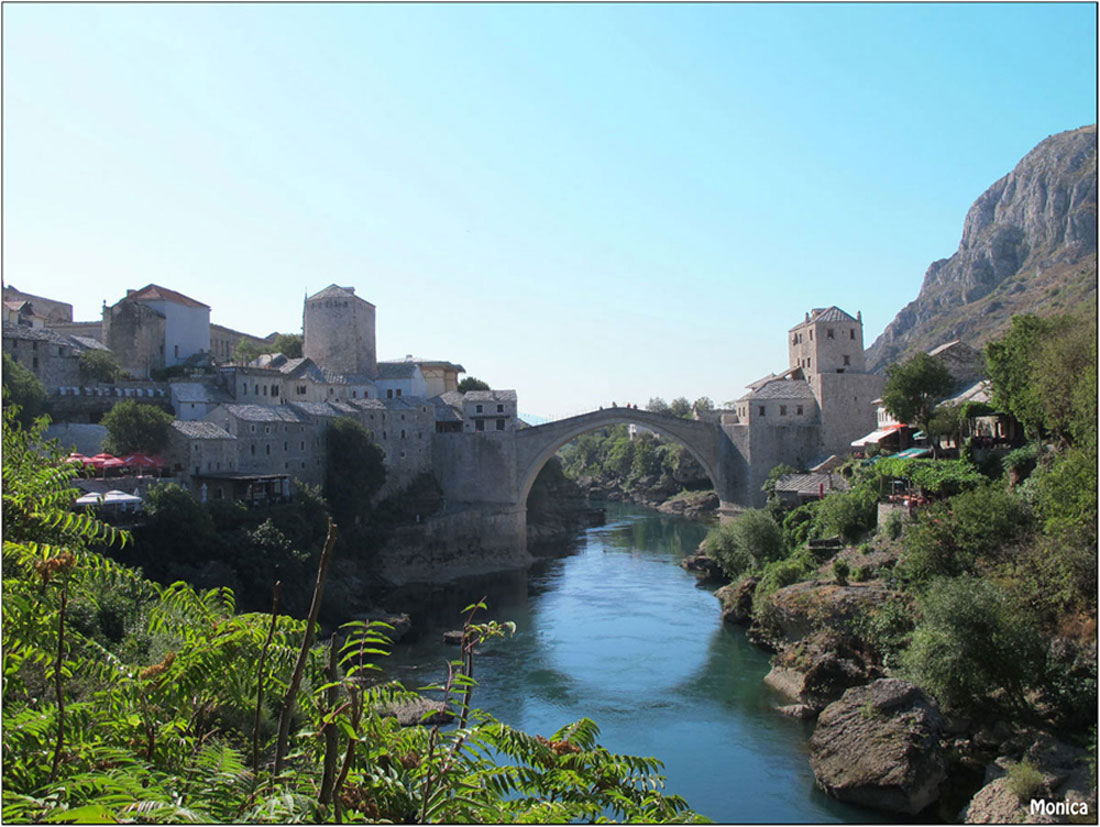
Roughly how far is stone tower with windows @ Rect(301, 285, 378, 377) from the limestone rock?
21145 mm

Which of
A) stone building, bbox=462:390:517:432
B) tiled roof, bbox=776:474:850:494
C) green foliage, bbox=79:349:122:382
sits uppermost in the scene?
green foliage, bbox=79:349:122:382

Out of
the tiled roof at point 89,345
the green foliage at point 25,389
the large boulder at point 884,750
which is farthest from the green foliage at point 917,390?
the tiled roof at point 89,345

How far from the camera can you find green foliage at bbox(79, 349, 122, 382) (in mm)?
28630

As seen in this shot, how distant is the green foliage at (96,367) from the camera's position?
93.9 ft

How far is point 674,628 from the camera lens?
20.3 metres

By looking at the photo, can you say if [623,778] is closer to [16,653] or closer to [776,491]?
[16,653]

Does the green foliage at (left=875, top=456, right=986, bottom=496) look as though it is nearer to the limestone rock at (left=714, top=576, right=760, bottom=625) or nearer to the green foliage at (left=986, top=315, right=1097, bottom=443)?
the green foliage at (left=986, top=315, right=1097, bottom=443)

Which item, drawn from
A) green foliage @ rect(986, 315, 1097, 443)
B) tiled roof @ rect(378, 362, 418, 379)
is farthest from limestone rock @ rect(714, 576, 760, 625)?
tiled roof @ rect(378, 362, 418, 379)

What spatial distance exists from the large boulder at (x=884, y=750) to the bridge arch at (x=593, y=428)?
22280mm

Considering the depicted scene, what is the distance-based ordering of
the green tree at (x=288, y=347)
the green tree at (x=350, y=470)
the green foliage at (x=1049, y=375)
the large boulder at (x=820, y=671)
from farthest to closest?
1. the green tree at (x=288, y=347)
2. the green tree at (x=350, y=470)
3. the large boulder at (x=820, y=671)
4. the green foliage at (x=1049, y=375)

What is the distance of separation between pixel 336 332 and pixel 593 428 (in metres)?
12.0

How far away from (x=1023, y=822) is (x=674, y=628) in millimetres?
11046

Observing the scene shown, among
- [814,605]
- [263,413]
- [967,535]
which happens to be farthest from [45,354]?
[967,535]

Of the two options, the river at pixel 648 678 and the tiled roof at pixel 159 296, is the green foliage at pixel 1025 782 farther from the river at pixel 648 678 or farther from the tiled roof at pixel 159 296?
the tiled roof at pixel 159 296
